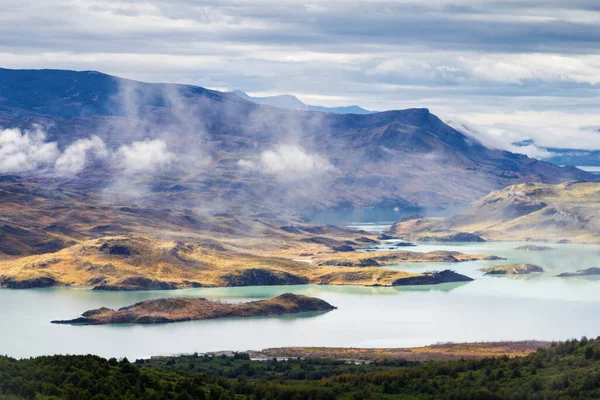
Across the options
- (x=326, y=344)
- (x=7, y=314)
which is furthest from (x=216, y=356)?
(x=7, y=314)

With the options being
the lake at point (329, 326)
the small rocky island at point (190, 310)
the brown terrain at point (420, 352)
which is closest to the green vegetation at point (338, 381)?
the brown terrain at point (420, 352)

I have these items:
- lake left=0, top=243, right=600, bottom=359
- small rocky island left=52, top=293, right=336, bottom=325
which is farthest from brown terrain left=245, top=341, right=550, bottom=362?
small rocky island left=52, top=293, right=336, bottom=325

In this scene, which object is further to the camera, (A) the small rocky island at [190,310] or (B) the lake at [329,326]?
(A) the small rocky island at [190,310]

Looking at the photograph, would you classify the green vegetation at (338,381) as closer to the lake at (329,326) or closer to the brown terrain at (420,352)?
the brown terrain at (420,352)

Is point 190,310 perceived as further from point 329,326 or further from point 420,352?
point 420,352

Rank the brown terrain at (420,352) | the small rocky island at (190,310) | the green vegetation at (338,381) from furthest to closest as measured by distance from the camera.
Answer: the small rocky island at (190,310), the brown terrain at (420,352), the green vegetation at (338,381)

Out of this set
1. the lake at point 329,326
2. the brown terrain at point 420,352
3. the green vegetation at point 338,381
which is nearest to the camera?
the green vegetation at point 338,381

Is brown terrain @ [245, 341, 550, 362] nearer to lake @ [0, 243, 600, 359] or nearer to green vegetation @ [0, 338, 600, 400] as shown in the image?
lake @ [0, 243, 600, 359]
